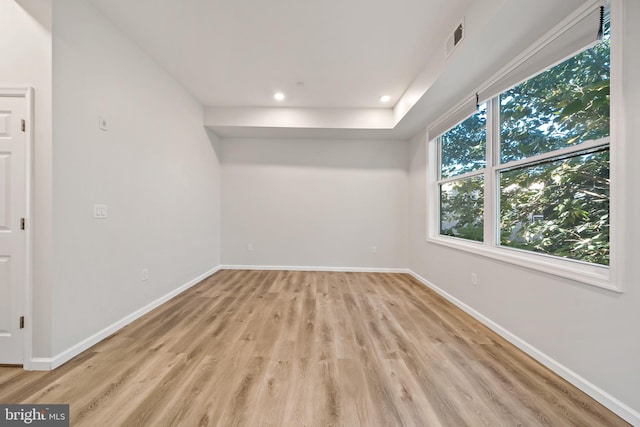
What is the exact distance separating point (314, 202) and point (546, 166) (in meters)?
3.24

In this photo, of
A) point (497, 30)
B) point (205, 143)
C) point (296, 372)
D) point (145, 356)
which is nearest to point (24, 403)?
point (145, 356)

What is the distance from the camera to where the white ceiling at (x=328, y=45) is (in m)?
1.89

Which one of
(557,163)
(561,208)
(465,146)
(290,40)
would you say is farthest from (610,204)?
(290,40)

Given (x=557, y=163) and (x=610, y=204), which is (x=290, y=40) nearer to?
(x=557, y=163)

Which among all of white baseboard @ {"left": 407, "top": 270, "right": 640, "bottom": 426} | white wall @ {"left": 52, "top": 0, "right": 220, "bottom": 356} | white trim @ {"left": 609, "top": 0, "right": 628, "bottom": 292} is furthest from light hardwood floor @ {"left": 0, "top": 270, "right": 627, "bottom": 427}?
white trim @ {"left": 609, "top": 0, "right": 628, "bottom": 292}

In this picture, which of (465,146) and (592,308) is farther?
(465,146)

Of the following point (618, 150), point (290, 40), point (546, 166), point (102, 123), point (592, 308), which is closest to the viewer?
point (618, 150)

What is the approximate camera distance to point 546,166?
1.91 metres

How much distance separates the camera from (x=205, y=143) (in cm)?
389

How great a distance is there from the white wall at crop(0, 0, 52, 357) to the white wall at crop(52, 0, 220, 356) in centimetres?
4

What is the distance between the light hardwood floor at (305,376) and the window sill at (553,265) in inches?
27.6

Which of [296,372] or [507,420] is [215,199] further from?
[507,420]

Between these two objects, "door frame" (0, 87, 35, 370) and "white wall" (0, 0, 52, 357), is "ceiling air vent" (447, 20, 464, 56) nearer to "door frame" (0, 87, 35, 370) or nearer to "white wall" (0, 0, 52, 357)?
Result: "white wall" (0, 0, 52, 357)

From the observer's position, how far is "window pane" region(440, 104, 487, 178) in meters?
2.66
